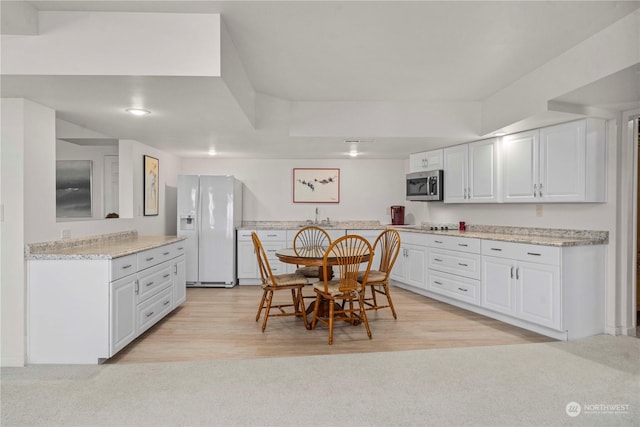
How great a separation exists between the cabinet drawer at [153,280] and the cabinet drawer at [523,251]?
330cm

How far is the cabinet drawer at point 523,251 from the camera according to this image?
3102 mm

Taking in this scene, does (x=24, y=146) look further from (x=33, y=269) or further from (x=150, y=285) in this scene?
(x=150, y=285)

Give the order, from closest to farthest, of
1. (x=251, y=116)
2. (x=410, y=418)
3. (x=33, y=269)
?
(x=410, y=418) → (x=33, y=269) → (x=251, y=116)

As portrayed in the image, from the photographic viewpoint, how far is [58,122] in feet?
12.4

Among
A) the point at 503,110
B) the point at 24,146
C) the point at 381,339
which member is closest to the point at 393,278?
the point at 381,339

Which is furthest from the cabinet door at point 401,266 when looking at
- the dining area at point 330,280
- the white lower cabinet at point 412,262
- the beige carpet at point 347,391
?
the beige carpet at point 347,391

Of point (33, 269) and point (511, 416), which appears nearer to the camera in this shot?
point (511, 416)

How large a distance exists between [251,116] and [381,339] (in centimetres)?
248

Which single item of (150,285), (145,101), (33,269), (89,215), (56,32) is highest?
(56,32)

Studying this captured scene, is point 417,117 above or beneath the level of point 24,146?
above

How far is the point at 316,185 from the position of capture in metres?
6.22

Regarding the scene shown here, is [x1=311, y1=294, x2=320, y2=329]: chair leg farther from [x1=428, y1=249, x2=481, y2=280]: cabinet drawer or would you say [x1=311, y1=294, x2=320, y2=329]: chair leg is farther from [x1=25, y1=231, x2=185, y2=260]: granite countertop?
[x1=428, y1=249, x2=481, y2=280]: cabinet drawer

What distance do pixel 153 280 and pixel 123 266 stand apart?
0.60 meters

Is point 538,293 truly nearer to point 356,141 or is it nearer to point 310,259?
point 310,259
